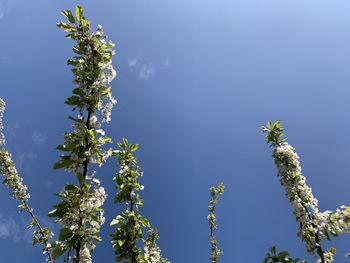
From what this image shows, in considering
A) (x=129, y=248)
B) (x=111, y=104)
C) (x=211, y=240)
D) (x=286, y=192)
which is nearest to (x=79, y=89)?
(x=111, y=104)

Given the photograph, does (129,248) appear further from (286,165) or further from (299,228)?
(286,165)

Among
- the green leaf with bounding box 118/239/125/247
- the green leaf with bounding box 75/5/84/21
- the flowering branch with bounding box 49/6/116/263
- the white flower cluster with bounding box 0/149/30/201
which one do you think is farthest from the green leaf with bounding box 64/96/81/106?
the white flower cluster with bounding box 0/149/30/201

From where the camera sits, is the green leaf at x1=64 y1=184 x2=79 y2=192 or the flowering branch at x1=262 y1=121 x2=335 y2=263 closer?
the green leaf at x1=64 y1=184 x2=79 y2=192

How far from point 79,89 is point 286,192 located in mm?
7715

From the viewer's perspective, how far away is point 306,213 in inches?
398

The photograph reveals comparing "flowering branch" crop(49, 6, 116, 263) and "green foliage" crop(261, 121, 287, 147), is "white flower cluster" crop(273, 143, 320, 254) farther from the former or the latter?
"flowering branch" crop(49, 6, 116, 263)

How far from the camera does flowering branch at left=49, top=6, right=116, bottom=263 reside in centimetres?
663

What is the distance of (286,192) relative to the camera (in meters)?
10.8

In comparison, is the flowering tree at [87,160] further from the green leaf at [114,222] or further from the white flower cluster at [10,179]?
the white flower cluster at [10,179]

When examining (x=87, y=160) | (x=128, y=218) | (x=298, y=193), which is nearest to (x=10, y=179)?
(x=128, y=218)

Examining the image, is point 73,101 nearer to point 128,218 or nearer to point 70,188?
→ point 70,188

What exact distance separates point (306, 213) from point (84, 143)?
294 inches

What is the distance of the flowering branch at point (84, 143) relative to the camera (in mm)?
6629

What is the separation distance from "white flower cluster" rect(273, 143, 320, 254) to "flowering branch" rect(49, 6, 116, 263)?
6.54 m
